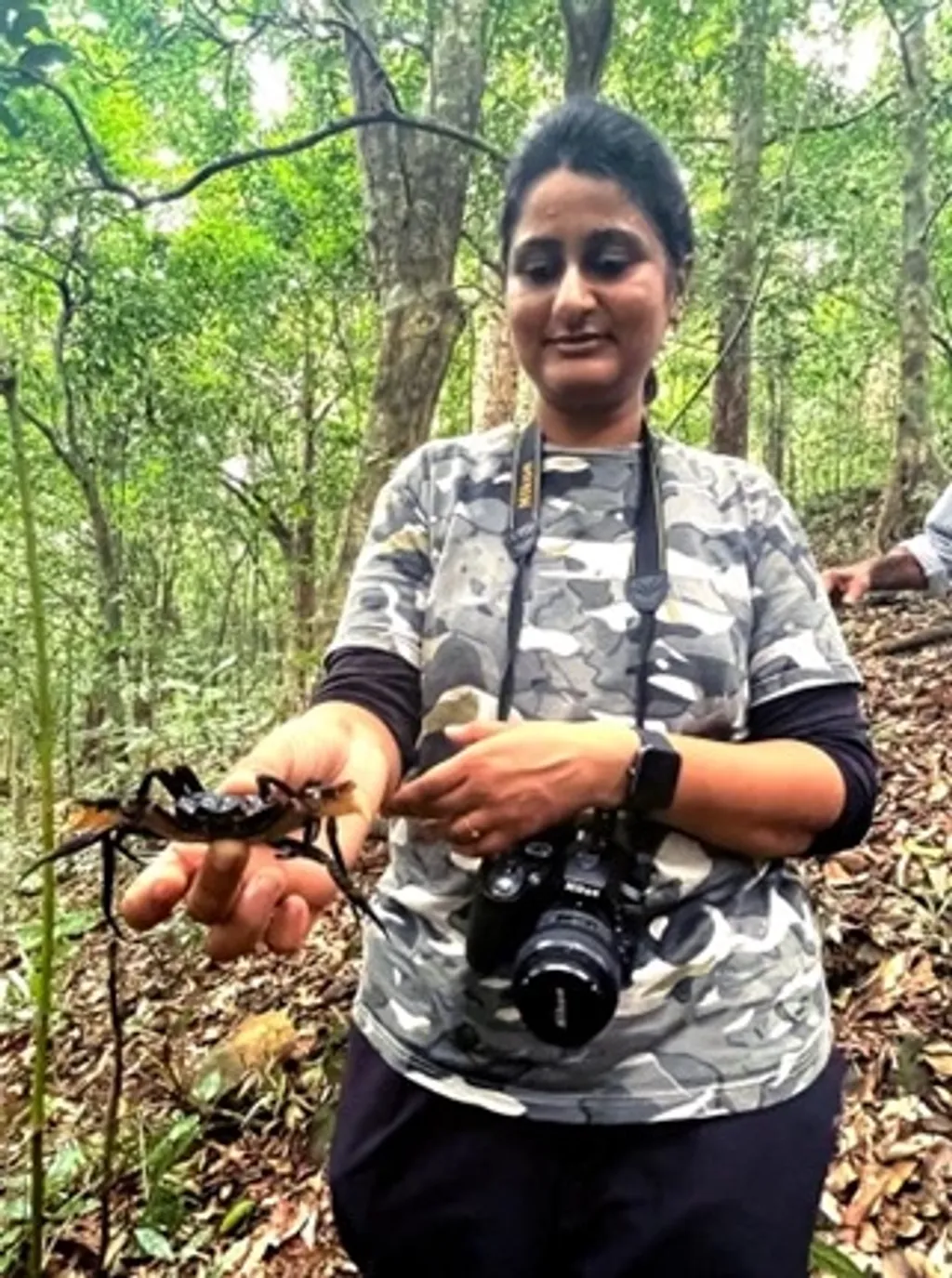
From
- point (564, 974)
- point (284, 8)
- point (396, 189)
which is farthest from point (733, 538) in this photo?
point (284, 8)

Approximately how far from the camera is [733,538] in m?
1.30

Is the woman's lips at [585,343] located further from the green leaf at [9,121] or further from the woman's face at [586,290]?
the green leaf at [9,121]

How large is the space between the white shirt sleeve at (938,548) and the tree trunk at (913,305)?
14.4 ft

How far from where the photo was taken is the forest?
8.26 ft

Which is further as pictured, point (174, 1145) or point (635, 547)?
point (174, 1145)

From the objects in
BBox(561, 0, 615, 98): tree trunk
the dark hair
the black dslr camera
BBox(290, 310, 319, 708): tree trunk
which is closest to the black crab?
the black dslr camera

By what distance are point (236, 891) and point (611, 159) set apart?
37.5 inches

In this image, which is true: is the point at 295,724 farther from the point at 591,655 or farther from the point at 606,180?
the point at 606,180

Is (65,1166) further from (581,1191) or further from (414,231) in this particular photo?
(414,231)

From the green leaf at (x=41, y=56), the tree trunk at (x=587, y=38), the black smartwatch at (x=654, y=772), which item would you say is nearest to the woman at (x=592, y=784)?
the black smartwatch at (x=654, y=772)

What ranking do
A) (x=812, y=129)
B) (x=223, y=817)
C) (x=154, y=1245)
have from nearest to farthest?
1. (x=223, y=817)
2. (x=154, y=1245)
3. (x=812, y=129)

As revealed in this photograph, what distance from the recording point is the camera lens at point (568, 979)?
1061 millimetres

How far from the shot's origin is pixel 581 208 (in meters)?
1.36

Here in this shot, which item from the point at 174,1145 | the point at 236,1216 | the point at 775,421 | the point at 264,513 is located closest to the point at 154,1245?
the point at 236,1216
